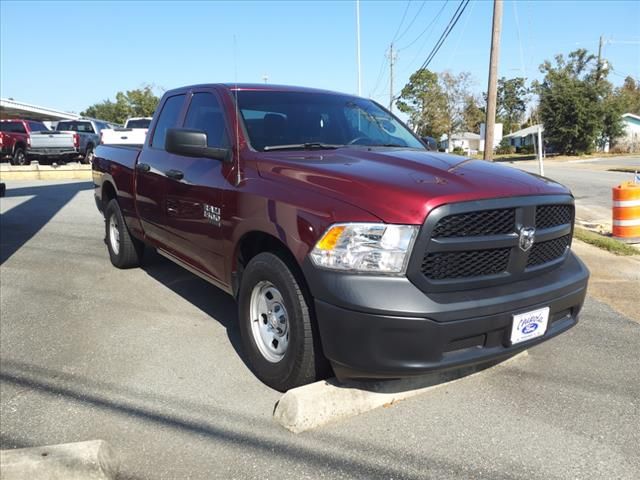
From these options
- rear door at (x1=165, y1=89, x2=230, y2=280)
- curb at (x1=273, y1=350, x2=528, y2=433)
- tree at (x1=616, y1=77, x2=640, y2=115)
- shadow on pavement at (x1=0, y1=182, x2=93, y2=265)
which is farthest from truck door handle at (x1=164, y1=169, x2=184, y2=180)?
tree at (x1=616, y1=77, x2=640, y2=115)

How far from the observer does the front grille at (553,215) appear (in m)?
3.06

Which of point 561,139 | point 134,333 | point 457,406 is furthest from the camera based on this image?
point 561,139

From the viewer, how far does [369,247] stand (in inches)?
103

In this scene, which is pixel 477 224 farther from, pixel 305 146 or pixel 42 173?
pixel 42 173

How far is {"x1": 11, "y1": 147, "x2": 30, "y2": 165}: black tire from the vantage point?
872 inches

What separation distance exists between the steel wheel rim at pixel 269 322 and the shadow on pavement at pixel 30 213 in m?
4.93

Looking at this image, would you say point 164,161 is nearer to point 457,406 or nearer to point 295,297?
point 295,297

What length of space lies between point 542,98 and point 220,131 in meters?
50.3

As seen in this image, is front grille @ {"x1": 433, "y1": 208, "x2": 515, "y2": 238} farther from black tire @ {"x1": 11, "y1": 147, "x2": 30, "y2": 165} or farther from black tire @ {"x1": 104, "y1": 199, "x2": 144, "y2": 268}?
black tire @ {"x1": 11, "y1": 147, "x2": 30, "y2": 165}

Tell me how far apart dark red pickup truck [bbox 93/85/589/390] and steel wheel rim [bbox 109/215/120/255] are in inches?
90.7

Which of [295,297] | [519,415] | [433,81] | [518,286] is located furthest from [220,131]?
[433,81]

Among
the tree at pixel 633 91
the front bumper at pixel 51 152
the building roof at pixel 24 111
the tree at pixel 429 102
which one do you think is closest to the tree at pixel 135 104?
the building roof at pixel 24 111

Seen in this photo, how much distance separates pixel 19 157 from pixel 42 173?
4657 millimetres

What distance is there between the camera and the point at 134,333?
4.41 metres
